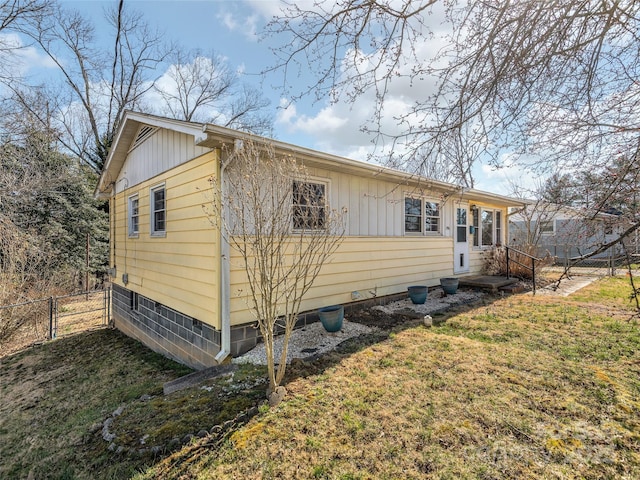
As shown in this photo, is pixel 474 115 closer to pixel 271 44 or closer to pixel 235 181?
pixel 271 44

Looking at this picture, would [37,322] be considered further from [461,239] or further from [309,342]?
[461,239]

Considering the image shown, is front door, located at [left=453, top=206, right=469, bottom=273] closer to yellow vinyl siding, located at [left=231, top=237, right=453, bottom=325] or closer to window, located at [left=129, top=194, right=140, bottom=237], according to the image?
yellow vinyl siding, located at [left=231, top=237, right=453, bottom=325]

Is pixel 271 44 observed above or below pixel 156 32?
below

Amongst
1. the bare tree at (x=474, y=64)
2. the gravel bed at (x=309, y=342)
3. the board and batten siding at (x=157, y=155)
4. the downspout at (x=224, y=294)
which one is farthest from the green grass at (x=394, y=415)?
the board and batten siding at (x=157, y=155)

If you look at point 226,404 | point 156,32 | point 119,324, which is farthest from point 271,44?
point 156,32

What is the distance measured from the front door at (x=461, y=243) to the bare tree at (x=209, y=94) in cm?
1429

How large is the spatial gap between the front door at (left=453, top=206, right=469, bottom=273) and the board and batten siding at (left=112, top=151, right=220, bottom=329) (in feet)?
23.9

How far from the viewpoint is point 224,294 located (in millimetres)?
4566

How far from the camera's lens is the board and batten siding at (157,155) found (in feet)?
18.0

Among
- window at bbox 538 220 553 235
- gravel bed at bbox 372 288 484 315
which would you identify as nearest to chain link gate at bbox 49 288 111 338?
gravel bed at bbox 372 288 484 315

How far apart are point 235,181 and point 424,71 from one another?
2.81 m

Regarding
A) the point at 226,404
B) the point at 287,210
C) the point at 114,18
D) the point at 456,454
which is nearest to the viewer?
the point at 456,454

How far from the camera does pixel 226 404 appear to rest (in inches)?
129

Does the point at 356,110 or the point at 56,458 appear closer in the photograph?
the point at 56,458
